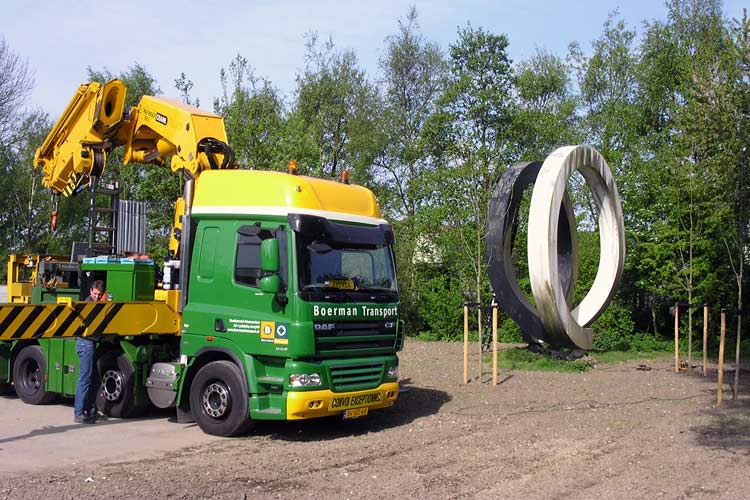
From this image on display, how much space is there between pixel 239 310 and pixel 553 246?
24.1 feet

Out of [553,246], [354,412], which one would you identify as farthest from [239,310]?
[553,246]

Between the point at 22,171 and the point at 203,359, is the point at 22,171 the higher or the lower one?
the higher one

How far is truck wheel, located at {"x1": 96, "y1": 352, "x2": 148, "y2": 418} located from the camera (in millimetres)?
11359

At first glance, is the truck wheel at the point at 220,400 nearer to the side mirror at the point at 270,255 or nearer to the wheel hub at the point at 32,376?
the side mirror at the point at 270,255

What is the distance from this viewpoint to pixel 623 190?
2747 cm

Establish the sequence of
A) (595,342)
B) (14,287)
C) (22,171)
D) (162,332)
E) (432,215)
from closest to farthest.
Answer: (162,332) → (14,287) → (595,342) → (432,215) → (22,171)

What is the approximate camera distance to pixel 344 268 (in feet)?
33.7

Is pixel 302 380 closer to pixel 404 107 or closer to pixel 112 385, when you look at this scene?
pixel 112 385

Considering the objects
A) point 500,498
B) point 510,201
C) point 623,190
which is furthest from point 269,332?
point 623,190

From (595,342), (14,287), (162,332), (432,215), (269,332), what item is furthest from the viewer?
(432,215)

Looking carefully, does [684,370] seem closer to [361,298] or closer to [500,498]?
[361,298]

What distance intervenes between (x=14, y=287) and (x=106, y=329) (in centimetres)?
487

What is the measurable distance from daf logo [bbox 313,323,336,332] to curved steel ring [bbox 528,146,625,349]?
645cm

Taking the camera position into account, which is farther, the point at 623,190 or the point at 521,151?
the point at 521,151
